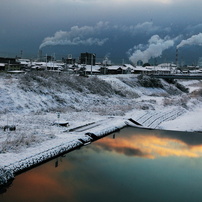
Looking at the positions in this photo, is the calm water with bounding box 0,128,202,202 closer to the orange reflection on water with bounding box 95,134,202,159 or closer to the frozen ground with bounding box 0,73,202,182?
the orange reflection on water with bounding box 95,134,202,159

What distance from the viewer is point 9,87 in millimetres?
30094

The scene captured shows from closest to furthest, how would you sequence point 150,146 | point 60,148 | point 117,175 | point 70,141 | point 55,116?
point 117,175 < point 60,148 < point 70,141 < point 150,146 < point 55,116

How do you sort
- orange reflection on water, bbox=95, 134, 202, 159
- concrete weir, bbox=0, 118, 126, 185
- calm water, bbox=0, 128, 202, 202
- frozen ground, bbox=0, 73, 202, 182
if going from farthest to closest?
orange reflection on water, bbox=95, 134, 202, 159, frozen ground, bbox=0, 73, 202, 182, concrete weir, bbox=0, 118, 126, 185, calm water, bbox=0, 128, 202, 202

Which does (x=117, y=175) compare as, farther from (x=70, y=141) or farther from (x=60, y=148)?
(x=70, y=141)

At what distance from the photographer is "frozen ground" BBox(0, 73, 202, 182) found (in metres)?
15.7

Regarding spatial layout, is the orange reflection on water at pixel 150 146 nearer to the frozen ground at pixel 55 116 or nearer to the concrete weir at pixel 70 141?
the concrete weir at pixel 70 141

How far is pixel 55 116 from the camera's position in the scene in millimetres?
25891

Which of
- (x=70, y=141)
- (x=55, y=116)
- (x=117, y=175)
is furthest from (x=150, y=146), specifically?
(x=55, y=116)

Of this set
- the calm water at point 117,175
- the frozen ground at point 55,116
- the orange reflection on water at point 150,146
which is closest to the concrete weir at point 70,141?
the frozen ground at point 55,116

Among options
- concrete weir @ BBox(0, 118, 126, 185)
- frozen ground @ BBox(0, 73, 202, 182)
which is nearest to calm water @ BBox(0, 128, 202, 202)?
concrete weir @ BBox(0, 118, 126, 185)

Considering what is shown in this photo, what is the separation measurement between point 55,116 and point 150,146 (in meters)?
9.56

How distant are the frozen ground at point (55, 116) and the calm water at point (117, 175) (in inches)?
36.0

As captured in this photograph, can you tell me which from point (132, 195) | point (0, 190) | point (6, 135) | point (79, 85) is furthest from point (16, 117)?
point (79, 85)

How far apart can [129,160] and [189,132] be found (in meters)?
10.3
